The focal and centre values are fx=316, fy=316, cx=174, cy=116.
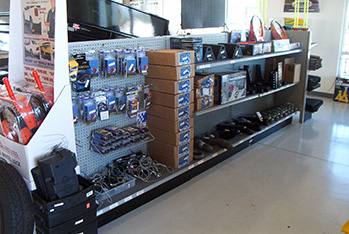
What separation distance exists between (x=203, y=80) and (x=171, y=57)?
61cm

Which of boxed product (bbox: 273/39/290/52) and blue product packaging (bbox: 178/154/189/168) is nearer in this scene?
blue product packaging (bbox: 178/154/189/168)

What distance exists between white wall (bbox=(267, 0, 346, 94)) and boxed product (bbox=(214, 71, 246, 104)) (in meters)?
3.98

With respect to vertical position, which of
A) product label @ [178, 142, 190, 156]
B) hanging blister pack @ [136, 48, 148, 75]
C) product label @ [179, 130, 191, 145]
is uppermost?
hanging blister pack @ [136, 48, 148, 75]

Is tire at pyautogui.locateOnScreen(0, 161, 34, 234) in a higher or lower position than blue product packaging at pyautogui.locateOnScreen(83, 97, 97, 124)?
lower

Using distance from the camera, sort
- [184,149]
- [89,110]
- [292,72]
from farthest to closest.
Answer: [292,72]
[184,149]
[89,110]

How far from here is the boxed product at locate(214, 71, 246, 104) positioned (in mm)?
3746

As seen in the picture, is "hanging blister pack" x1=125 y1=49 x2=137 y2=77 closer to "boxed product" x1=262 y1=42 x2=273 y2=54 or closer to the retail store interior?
the retail store interior

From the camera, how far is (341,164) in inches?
154

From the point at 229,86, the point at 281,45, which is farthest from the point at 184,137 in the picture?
the point at 281,45

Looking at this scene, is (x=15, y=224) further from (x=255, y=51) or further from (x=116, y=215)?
(x=255, y=51)

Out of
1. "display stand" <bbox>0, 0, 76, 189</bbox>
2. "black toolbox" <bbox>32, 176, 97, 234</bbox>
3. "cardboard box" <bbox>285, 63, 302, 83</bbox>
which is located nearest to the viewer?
"black toolbox" <bbox>32, 176, 97, 234</bbox>

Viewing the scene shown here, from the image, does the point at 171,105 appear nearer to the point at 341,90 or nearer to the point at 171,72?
Result: the point at 171,72

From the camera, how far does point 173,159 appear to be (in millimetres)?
3250

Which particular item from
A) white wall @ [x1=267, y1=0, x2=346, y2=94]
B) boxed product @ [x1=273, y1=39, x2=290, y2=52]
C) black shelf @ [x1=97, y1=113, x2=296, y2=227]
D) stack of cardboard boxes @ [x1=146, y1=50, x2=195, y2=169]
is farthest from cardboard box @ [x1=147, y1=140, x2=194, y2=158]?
white wall @ [x1=267, y1=0, x2=346, y2=94]
